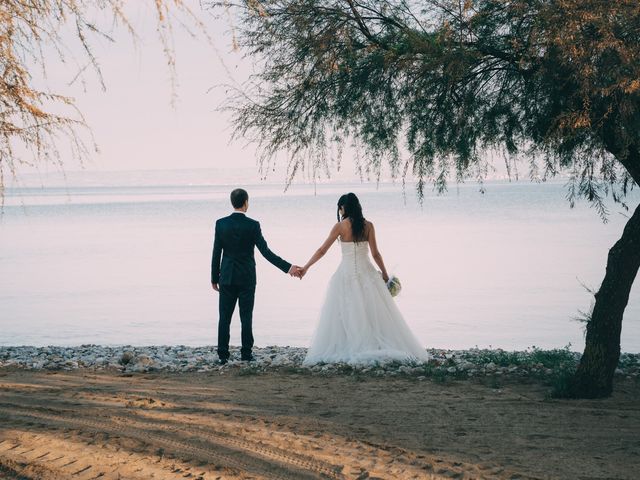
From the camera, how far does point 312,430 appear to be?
7.48 metres

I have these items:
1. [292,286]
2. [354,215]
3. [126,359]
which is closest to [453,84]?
[354,215]

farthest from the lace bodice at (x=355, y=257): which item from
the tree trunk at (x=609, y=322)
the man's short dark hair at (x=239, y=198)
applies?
the tree trunk at (x=609, y=322)

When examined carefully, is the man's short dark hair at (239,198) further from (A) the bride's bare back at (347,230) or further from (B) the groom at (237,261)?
(A) the bride's bare back at (347,230)

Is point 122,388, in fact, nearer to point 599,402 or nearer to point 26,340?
point 599,402

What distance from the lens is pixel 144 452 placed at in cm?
666

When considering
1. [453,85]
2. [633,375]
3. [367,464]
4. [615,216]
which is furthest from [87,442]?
[615,216]

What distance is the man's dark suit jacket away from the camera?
11289mm

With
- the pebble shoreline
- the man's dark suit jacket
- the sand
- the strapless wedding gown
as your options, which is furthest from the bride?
the sand

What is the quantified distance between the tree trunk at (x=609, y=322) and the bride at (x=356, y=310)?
8.54 ft

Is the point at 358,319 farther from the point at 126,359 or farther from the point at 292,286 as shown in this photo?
the point at 292,286

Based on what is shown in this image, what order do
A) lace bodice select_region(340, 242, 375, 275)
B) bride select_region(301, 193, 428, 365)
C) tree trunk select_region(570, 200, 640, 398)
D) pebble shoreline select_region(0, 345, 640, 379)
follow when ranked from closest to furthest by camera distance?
tree trunk select_region(570, 200, 640, 398) < pebble shoreline select_region(0, 345, 640, 379) < bride select_region(301, 193, 428, 365) < lace bodice select_region(340, 242, 375, 275)

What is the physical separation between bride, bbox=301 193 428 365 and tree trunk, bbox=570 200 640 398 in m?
2.60

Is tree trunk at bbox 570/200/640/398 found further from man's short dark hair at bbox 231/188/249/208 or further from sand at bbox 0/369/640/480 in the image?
man's short dark hair at bbox 231/188/249/208

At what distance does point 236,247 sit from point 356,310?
1856 millimetres
